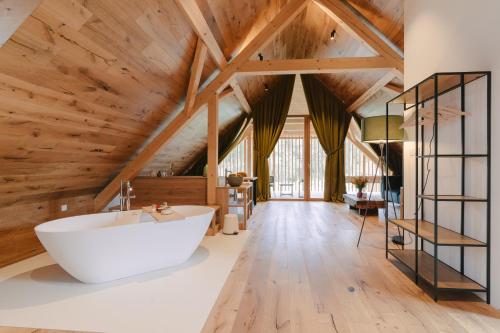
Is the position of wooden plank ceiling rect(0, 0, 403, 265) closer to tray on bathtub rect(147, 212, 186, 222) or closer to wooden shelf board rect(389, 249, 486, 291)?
tray on bathtub rect(147, 212, 186, 222)

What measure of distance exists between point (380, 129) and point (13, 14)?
3.51 metres

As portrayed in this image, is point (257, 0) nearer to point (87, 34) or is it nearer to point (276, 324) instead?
point (87, 34)

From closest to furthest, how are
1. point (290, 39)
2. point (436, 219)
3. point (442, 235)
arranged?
point (436, 219) < point (442, 235) < point (290, 39)

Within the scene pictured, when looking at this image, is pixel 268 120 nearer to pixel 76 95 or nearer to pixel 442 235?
→ pixel 76 95

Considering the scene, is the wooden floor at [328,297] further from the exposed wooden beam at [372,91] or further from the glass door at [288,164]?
the glass door at [288,164]

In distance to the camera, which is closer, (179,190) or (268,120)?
(179,190)

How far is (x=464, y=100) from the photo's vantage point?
231 cm

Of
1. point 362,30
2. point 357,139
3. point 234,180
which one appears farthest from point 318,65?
point 357,139

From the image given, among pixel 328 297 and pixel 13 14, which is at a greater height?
pixel 13 14

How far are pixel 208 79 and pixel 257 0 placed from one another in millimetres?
1339

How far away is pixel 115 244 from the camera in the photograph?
2.39 meters

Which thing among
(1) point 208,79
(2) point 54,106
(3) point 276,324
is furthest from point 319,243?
(2) point 54,106

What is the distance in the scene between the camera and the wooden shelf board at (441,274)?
210 cm

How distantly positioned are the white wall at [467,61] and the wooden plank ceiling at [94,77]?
1024 millimetres
